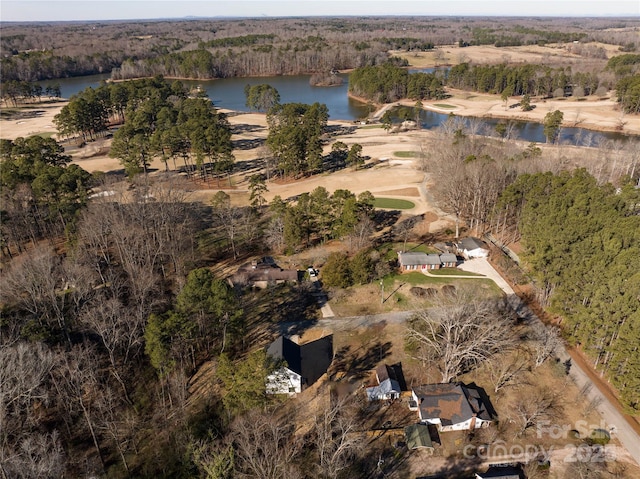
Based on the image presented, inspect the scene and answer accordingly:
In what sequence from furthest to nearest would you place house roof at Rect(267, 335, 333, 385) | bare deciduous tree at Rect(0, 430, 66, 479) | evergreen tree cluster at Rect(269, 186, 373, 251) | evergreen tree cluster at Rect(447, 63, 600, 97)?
evergreen tree cluster at Rect(447, 63, 600, 97), evergreen tree cluster at Rect(269, 186, 373, 251), house roof at Rect(267, 335, 333, 385), bare deciduous tree at Rect(0, 430, 66, 479)

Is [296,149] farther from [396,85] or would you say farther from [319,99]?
[396,85]

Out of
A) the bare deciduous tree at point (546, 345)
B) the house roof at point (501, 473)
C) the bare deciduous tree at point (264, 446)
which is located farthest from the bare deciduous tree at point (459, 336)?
the bare deciduous tree at point (264, 446)

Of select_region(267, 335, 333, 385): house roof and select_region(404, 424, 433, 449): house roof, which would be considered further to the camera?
select_region(267, 335, 333, 385): house roof

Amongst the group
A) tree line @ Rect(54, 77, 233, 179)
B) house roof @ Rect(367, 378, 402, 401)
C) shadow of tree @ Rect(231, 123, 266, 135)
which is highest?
tree line @ Rect(54, 77, 233, 179)

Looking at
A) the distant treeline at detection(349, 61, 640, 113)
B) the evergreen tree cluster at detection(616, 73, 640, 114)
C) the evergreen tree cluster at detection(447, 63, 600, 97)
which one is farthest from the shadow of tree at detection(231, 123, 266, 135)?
the evergreen tree cluster at detection(616, 73, 640, 114)

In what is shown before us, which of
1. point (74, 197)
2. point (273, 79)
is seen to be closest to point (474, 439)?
point (74, 197)

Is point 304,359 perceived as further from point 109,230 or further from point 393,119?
point 393,119

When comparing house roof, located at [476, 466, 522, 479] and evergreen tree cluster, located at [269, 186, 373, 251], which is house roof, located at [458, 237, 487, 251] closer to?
evergreen tree cluster, located at [269, 186, 373, 251]
